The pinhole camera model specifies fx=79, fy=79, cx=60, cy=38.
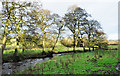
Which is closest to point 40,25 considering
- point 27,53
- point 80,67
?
point 27,53

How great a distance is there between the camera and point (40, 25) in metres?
17.2

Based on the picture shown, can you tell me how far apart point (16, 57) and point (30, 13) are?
7.54 metres

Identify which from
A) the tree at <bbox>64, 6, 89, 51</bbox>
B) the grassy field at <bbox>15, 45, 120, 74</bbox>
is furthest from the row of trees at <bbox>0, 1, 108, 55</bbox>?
the grassy field at <bbox>15, 45, 120, 74</bbox>

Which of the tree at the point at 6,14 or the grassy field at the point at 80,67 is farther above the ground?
the tree at the point at 6,14

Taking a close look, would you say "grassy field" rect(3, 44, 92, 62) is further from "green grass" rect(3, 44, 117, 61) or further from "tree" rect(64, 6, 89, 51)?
"tree" rect(64, 6, 89, 51)

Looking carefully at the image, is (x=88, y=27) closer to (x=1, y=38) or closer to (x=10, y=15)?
(x=10, y=15)

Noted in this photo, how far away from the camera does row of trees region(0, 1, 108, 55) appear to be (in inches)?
457

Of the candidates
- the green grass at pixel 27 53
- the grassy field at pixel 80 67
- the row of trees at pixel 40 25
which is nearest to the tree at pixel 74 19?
the row of trees at pixel 40 25

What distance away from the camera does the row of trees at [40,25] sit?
11.6 m

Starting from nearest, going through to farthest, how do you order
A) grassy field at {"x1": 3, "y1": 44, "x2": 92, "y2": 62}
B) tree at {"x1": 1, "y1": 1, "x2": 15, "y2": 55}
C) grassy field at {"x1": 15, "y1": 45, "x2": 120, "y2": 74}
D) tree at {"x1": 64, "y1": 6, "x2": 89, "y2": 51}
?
grassy field at {"x1": 15, "y1": 45, "x2": 120, "y2": 74} < tree at {"x1": 1, "y1": 1, "x2": 15, "y2": 55} < grassy field at {"x1": 3, "y1": 44, "x2": 92, "y2": 62} < tree at {"x1": 64, "y1": 6, "x2": 89, "y2": 51}

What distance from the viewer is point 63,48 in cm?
1895

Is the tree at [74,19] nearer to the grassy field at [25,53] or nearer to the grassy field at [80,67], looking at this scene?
the grassy field at [25,53]

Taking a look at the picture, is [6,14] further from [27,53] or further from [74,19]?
[74,19]

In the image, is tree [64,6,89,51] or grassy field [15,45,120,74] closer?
grassy field [15,45,120,74]
